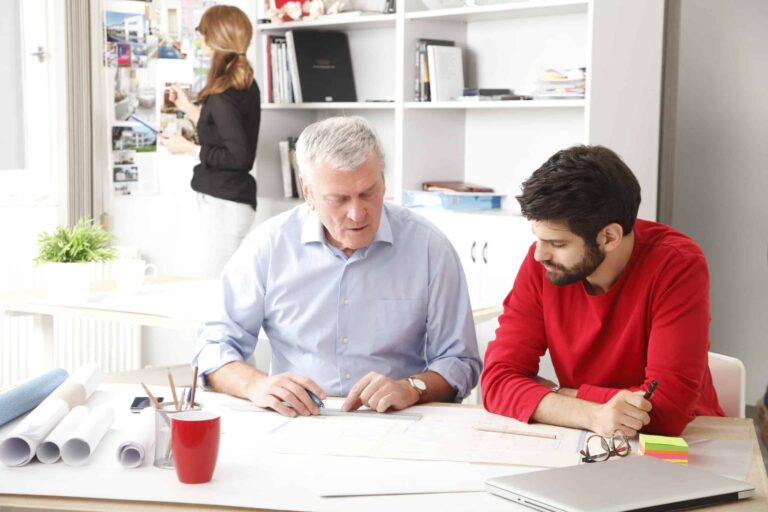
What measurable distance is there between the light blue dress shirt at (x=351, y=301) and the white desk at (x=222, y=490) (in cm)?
69

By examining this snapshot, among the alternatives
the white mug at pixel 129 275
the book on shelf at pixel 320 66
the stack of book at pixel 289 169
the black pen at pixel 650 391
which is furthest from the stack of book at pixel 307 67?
the black pen at pixel 650 391

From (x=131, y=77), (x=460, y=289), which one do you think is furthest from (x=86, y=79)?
(x=460, y=289)

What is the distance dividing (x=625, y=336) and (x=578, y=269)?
6.7 inches

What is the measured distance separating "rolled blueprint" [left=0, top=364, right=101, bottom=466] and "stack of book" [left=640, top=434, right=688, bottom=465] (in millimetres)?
980

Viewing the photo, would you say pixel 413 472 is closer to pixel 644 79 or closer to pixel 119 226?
pixel 644 79

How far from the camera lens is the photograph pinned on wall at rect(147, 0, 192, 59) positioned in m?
4.97

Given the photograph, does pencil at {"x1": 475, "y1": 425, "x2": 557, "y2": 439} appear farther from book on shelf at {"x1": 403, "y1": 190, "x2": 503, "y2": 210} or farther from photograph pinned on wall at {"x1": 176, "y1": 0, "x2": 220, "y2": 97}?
photograph pinned on wall at {"x1": 176, "y1": 0, "x2": 220, "y2": 97}

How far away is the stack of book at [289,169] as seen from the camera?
→ 519 centimetres

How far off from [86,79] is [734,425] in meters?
3.73

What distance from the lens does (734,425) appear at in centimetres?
190

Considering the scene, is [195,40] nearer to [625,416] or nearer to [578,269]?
[578,269]

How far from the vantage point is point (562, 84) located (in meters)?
4.15

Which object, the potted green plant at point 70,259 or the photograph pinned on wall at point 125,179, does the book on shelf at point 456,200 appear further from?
the potted green plant at point 70,259

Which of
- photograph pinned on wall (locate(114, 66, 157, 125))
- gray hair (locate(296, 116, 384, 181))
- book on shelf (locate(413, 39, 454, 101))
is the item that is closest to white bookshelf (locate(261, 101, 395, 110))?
book on shelf (locate(413, 39, 454, 101))
